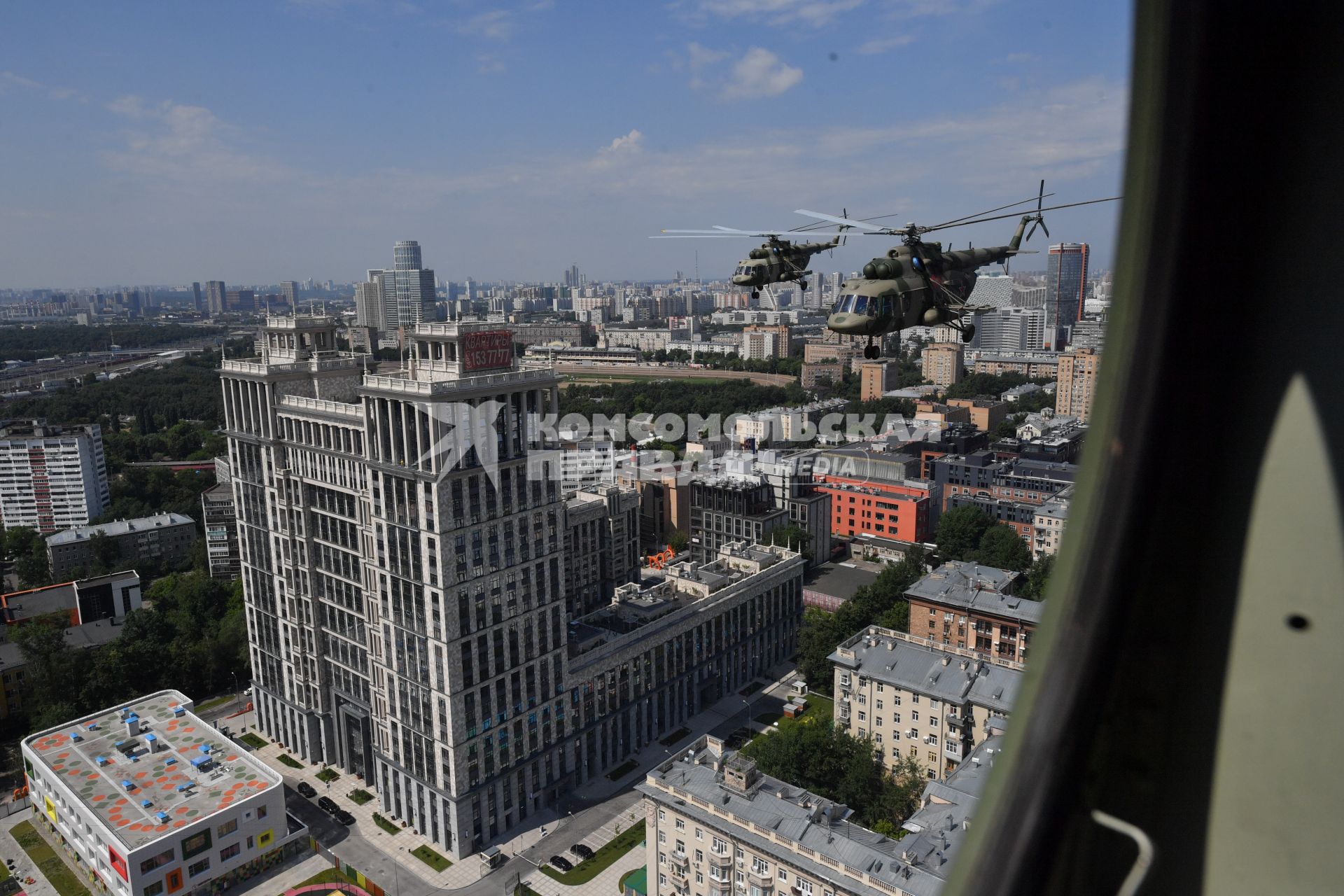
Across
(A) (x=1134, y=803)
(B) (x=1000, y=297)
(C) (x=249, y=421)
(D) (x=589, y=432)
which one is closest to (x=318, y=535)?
(C) (x=249, y=421)

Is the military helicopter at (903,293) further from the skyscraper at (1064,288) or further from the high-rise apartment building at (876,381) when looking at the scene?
the skyscraper at (1064,288)

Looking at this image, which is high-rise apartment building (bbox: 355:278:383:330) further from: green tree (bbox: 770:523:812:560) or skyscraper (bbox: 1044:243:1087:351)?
green tree (bbox: 770:523:812:560)

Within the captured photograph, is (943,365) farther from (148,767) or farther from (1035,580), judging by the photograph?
(148,767)

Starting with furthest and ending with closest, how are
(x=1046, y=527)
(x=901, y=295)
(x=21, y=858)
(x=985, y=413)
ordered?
(x=985, y=413), (x=1046, y=527), (x=21, y=858), (x=901, y=295)

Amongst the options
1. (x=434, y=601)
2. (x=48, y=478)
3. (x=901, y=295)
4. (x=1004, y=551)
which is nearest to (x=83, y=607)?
(x=48, y=478)

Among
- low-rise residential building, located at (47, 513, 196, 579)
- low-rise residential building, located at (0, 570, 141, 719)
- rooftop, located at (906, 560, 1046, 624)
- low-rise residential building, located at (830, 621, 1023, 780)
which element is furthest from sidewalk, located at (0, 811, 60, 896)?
rooftop, located at (906, 560, 1046, 624)

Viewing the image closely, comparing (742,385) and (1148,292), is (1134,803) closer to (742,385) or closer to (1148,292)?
(1148,292)
